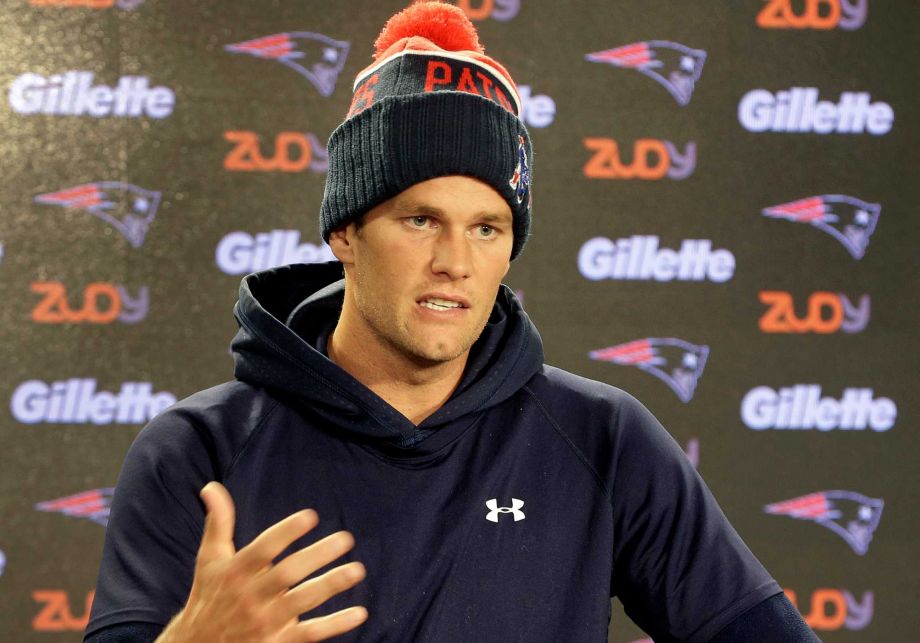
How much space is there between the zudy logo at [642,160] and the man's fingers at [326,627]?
2.41 meters

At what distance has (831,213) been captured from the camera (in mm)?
3205

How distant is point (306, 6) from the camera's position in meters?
3.17

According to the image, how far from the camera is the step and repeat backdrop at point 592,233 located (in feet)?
10.2

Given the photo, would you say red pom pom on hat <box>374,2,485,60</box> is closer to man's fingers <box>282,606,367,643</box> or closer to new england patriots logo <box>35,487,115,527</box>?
man's fingers <box>282,606,367,643</box>

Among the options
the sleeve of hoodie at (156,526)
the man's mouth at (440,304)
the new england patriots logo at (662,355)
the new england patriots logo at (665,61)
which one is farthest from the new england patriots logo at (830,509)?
the sleeve of hoodie at (156,526)

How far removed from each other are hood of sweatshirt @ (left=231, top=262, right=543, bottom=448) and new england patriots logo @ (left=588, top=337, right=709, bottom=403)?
161 cm

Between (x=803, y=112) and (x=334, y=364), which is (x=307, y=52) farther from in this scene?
(x=334, y=364)

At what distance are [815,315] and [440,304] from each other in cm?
214

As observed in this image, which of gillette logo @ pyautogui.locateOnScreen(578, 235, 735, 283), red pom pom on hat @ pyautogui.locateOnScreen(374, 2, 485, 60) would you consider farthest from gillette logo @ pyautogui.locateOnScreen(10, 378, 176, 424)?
red pom pom on hat @ pyautogui.locateOnScreen(374, 2, 485, 60)

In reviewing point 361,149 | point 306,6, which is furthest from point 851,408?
point 361,149

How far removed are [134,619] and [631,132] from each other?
93.3 inches

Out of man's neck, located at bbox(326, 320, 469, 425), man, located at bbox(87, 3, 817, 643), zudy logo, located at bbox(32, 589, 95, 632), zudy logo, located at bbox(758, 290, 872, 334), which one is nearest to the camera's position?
man, located at bbox(87, 3, 817, 643)

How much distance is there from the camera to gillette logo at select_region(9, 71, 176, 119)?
123 inches

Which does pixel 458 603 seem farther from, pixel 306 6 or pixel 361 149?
pixel 306 6
